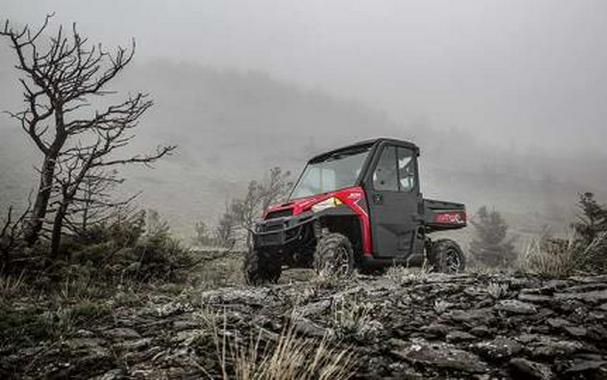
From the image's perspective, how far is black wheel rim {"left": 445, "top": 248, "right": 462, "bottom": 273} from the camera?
9047mm

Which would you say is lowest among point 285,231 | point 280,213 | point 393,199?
point 285,231

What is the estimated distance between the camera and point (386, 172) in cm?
817

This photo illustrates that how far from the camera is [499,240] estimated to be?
39.0 metres

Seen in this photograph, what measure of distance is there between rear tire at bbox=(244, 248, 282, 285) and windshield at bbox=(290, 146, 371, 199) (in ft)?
5.03

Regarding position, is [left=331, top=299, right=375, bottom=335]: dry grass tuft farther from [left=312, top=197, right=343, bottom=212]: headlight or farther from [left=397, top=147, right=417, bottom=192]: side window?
[left=397, top=147, right=417, bottom=192]: side window

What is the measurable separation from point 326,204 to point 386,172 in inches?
58.3

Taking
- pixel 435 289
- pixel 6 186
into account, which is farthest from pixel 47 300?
pixel 6 186

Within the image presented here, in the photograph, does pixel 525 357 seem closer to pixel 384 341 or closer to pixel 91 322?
pixel 384 341

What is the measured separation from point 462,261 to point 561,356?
6.58m

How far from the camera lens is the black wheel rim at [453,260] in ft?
29.7

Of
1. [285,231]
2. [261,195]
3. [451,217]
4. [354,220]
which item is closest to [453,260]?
[451,217]

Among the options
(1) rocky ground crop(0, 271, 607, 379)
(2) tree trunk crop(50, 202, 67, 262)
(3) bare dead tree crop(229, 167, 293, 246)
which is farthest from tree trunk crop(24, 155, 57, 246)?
(3) bare dead tree crop(229, 167, 293, 246)

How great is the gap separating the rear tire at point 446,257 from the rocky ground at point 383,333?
395 cm

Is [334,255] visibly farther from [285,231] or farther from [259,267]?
[259,267]
